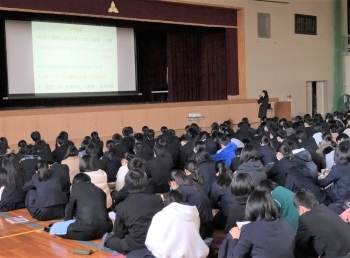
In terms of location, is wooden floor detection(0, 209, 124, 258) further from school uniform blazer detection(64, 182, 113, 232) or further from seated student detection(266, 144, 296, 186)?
seated student detection(266, 144, 296, 186)

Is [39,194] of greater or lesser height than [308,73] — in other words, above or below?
below

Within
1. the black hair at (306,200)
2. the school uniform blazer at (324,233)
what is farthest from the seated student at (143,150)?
the school uniform blazer at (324,233)

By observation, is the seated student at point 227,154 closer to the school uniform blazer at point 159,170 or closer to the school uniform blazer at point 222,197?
the school uniform blazer at point 159,170

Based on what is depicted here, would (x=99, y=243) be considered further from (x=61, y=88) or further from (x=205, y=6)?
(x=205, y=6)

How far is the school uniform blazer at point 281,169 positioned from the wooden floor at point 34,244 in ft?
7.54

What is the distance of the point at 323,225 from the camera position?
3.27 m

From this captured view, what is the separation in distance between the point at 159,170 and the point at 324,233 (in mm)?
3584

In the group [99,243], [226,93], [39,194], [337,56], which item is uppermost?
[337,56]

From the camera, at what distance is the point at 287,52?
17.7 metres

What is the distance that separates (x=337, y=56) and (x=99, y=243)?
17186 mm

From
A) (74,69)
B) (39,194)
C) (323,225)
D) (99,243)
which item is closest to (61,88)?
(74,69)

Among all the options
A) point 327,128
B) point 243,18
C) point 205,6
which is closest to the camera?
point 327,128

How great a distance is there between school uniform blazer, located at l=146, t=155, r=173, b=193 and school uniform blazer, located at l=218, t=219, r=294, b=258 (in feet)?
11.5

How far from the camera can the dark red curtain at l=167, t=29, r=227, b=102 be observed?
16.4 meters
